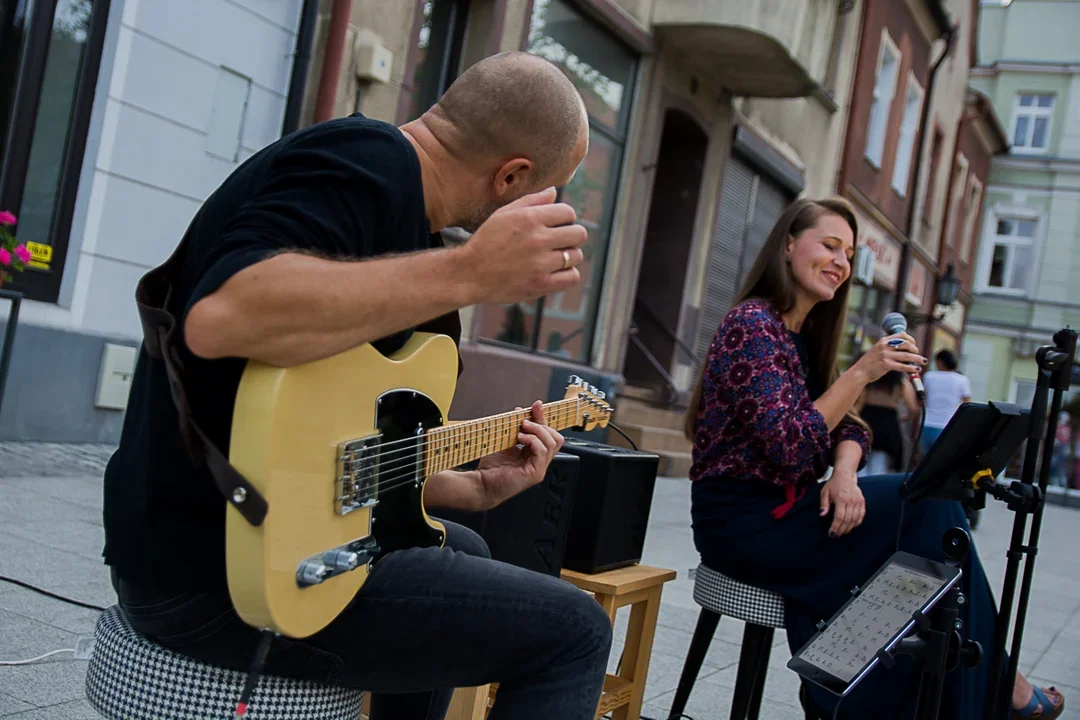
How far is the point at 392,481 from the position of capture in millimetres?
1719

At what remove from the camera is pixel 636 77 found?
405 inches

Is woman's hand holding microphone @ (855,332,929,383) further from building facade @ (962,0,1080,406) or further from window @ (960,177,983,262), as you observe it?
building facade @ (962,0,1080,406)

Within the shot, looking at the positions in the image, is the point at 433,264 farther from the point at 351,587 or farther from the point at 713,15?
the point at 713,15

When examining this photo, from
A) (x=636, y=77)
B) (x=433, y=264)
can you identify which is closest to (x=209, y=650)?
(x=433, y=264)

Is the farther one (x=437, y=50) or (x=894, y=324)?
(x=437, y=50)

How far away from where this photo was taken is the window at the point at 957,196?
23.2 metres

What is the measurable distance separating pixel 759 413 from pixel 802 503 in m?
0.29

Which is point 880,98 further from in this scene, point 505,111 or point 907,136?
point 505,111

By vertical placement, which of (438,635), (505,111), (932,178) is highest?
(932,178)

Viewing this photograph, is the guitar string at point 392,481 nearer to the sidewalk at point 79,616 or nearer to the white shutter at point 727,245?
the sidewalk at point 79,616

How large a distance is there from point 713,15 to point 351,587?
9.36 meters

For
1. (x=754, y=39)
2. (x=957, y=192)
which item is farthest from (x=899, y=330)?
(x=957, y=192)

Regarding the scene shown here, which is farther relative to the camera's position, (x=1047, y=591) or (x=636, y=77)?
(x=636, y=77)

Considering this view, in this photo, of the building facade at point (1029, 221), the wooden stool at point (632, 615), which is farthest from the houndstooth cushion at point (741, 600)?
the building facade at point (1029, 221)
